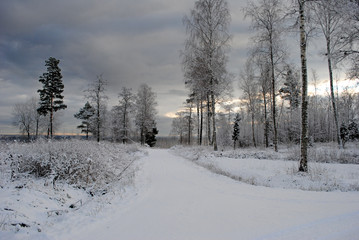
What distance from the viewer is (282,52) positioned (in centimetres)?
1535

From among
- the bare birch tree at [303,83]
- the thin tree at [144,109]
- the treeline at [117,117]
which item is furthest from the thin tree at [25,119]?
the bare birch tree at [303,83]

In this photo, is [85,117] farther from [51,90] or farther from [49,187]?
[49,187]

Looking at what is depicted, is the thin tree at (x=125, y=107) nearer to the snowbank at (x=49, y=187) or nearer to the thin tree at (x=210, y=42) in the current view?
the thin tree at (x=210, y=42)

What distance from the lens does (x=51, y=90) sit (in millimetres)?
27375

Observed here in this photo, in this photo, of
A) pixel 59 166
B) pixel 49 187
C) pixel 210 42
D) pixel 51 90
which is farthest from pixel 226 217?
pixel 51 90

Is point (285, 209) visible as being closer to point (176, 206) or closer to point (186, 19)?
point (176, 206)

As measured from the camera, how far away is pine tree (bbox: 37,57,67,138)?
27266 millimetres

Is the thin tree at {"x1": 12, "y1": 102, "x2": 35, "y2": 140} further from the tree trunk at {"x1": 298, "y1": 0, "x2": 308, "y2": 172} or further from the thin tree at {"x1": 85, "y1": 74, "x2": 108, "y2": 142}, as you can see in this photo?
the tree trunk at {"x1": 298, "y1": 0, "x2": 308, "y2": 172}

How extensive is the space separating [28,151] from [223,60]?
15.5 metres

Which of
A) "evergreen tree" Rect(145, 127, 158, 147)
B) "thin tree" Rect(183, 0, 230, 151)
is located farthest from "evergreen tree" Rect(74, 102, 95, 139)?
"thin tree" Rect(183, 0, 230, 151)

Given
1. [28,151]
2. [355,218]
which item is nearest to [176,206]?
[355,218]

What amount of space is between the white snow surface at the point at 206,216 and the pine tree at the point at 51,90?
90.9 feet

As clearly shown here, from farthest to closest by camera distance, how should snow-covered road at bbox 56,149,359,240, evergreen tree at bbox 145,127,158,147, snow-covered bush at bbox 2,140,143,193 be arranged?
1. evergreen tree at bbox 145,127,158,147
2. snow-covered bush at bbox 2,140,143,193
3. snow-covered road at bbox 56,149,359,240

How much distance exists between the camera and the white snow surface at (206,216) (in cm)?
304
